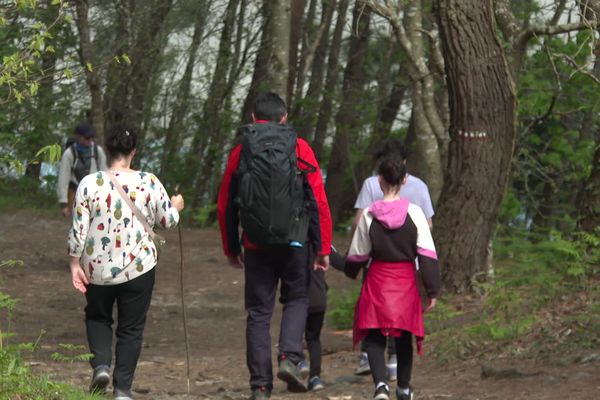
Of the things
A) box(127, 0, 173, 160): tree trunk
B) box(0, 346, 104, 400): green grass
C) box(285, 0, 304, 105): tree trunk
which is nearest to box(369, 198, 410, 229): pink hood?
box(0, 346, 104, 400): green grass

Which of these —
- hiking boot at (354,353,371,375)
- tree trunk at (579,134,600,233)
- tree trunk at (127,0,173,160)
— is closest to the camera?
hiking boot at (354,353,371,375)

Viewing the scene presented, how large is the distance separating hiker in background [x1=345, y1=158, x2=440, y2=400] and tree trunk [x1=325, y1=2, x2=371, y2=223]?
63.2 feet

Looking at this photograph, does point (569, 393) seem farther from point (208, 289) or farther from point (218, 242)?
point (218, 242)

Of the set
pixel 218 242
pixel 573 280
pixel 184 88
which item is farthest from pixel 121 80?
pixel 573 280

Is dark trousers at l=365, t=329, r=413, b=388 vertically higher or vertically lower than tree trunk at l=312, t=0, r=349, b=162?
lower

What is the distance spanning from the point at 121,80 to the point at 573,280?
58.1 feet

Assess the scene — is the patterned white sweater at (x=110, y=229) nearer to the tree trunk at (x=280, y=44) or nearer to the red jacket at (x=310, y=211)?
the red jacket at (x=310, y=211)

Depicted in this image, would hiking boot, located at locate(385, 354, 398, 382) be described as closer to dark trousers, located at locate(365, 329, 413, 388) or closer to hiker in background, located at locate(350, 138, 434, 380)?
hiker in background, located at locate(350, 138, 434, 380)

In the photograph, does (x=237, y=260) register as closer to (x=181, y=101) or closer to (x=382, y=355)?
(x=382, y=355)

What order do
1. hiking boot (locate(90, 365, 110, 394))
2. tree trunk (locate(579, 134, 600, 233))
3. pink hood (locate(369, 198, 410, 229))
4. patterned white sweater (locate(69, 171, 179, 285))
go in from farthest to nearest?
tree trunk (locate(579, 134, 600, 233))
pink hood (locate(369, 198, 410, 229))
hiking boot (locate(90, 365, 110, 394))
patterned white sweater (locate(69, 171, 179, 285))

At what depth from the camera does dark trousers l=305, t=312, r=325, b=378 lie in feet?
30.5

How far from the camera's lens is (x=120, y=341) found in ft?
26.5

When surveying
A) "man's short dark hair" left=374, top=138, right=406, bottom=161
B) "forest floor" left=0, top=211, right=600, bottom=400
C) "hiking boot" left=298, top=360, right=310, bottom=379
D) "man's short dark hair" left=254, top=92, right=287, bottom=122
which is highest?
"man's short dark hair" left=254, top=92, right=287, bottom=122

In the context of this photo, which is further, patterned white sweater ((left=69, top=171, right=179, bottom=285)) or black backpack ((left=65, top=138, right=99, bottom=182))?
black backpack ((left=65, top=138, right=99, bottom=182))
